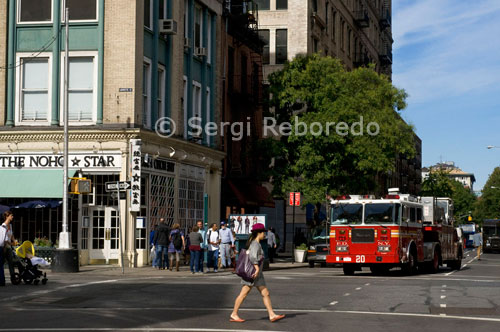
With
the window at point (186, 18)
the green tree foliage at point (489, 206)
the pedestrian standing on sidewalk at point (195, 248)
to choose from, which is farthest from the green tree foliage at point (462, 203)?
the pedestrian standing on sidewalk at point (195, 248)

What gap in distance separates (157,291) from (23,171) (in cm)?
1462

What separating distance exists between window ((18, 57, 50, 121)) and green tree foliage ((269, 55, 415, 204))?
1530 centimetres

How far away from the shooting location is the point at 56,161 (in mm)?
32656

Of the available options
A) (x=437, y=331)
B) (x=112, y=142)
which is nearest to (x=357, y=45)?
(x=112, y=142)

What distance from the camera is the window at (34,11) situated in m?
33.2

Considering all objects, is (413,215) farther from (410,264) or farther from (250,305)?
(250,305)

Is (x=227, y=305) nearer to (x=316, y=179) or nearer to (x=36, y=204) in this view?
(x=36, y=204)

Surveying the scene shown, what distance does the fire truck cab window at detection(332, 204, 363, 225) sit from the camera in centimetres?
2825

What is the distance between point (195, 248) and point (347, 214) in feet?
17.8

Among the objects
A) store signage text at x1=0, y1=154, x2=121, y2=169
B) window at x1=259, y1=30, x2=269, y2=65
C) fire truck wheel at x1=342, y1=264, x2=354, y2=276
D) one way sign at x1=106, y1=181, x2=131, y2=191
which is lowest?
fire truck wheel at x1=342, y1=264, x2=354, y2=276

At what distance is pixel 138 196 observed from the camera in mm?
32031

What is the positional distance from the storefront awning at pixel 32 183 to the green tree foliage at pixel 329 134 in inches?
622

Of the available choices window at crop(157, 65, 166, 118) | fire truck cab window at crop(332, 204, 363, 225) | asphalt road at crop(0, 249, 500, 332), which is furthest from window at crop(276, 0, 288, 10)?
asphalt road at crop(0, 249, 500, 332)

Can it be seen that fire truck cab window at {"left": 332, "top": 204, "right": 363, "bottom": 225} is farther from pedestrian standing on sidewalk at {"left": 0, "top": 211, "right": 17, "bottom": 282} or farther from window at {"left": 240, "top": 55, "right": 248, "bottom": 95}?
window at {"left": 240, "top": 55, "right": 248, "bottom": 95}
